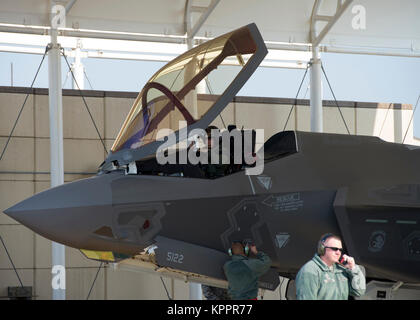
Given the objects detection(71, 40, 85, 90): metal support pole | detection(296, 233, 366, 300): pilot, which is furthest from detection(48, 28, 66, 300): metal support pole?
detection(296, 233, 366, 300): pilot

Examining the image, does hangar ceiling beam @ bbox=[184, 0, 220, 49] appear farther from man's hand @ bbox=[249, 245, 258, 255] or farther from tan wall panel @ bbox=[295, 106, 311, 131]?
man's hand @ bbox=[249, 245, 258, 255]

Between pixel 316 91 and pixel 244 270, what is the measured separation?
950 centimetres

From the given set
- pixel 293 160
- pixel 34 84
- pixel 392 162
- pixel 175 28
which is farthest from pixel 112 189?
pixel 34 84

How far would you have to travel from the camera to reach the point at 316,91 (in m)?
15.6

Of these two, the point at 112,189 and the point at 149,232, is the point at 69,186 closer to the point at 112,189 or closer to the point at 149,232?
the point at 112,189

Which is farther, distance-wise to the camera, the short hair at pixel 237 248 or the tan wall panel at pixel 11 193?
the tan wall panel at pixel 11 193

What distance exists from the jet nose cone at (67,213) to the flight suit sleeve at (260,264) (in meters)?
1.35

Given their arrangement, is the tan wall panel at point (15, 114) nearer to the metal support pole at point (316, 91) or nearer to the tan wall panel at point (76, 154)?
the tan wall panel at point (76, 154)

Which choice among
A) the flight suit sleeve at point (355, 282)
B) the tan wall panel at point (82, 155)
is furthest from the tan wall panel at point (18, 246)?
the flight suit sleeve at point (355, 282)

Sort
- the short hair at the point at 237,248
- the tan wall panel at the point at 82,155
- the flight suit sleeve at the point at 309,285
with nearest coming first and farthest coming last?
1. the flight suit sleeve at the point at 309,285
2. the short hair at the point at 237,248
3. the tan wall panel at the point at 82,155

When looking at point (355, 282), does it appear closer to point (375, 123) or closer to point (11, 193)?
point (11, 193)

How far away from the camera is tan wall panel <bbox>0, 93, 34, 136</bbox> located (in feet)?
50.4

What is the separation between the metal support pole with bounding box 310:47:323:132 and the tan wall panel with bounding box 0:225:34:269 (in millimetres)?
6267

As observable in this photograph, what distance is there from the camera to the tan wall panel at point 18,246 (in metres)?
15.1
